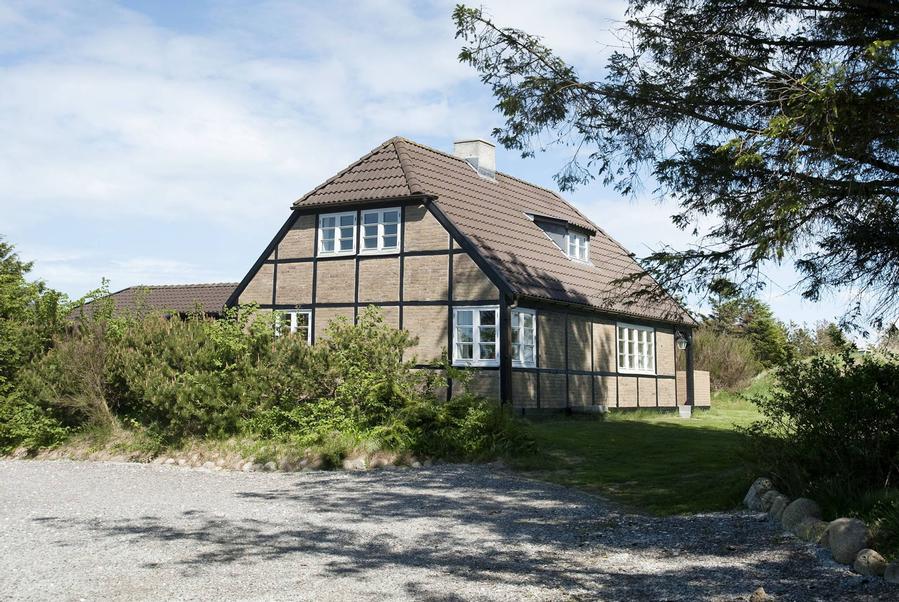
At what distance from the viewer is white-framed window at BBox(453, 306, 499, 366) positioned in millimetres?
20828

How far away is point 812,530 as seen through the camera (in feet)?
24.9

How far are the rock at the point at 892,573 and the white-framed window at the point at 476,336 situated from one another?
47.8 ft

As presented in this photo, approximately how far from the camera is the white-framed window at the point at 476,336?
20828 millimetres

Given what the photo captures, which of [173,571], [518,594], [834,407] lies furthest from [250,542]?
[834,407]

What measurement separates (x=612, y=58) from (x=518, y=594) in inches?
286

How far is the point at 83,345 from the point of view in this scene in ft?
56.2

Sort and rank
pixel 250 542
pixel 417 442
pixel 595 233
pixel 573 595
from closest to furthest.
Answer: pixel 573 595 < pixel 250 542 < pixel 417 442 < pixel 595 233

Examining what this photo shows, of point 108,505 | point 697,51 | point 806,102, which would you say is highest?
point 697,51

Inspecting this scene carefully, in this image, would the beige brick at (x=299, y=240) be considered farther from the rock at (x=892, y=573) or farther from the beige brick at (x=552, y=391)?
the rock at (x=892, y=573)

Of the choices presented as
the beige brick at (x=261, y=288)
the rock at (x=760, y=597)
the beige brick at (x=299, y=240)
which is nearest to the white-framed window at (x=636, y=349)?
the beige brick at (x=299, y=240)

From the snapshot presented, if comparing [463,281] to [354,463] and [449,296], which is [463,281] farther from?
[354,463]

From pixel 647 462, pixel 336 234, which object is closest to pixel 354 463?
pixel 647 462

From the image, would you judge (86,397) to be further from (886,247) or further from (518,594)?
(886,247)

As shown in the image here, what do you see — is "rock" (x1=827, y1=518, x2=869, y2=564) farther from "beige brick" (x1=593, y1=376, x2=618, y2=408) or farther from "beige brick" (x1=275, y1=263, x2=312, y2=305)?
"beige brick" (x1=275, y1=263, x2=312, y2=305)
